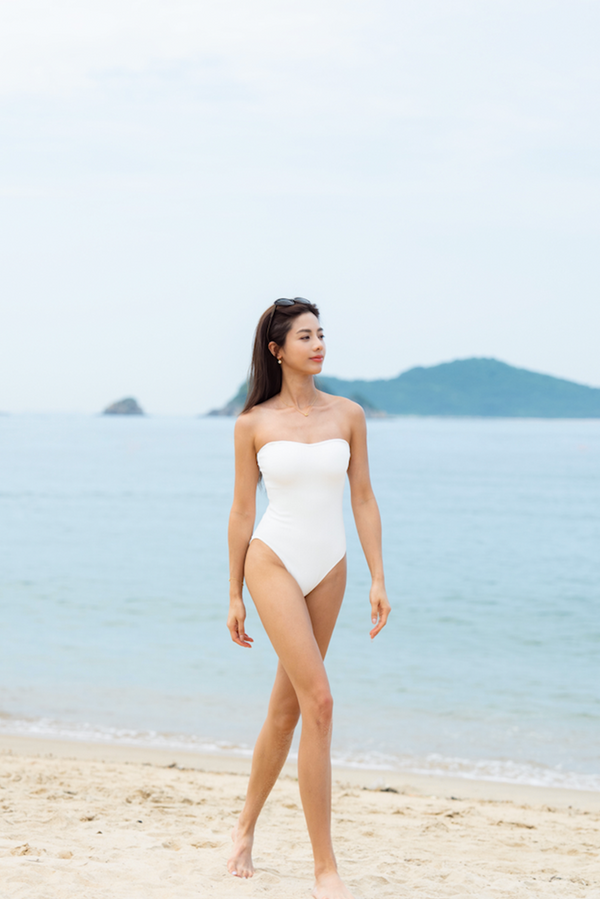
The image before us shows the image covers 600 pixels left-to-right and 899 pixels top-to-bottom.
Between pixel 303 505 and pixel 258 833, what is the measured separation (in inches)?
86.9

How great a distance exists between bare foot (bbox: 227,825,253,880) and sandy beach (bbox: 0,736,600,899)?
1.9 inches

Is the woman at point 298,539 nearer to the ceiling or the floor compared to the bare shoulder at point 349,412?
nearer to the floor

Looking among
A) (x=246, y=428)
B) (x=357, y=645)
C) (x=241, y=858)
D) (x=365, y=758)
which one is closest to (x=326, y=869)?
(x=241, y=858)

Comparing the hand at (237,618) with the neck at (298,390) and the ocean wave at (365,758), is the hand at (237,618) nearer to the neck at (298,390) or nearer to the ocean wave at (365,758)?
the neck at (298,390)

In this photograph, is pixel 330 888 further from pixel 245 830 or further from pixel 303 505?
pixel 303 505

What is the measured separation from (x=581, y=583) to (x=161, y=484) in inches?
1120

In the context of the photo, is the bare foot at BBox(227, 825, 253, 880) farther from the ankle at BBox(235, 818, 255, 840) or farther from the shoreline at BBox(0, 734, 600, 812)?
the shoreline at BBox(0, 734, 600, 812)

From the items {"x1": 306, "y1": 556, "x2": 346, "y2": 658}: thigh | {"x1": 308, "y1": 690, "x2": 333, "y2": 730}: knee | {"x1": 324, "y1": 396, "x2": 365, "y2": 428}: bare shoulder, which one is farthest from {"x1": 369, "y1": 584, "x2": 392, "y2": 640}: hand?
{"x1": 324, "y1": 396, "x2": 365, "y2": 428}: bare shoulder

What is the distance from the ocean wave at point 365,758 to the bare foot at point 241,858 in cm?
332

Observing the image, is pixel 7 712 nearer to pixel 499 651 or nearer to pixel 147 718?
pixel 147 718

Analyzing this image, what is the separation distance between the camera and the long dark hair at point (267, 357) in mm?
3447

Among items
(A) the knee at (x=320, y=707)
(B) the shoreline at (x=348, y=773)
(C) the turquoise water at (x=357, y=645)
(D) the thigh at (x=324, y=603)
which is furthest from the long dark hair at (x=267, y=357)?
(C) the turquoise water at (x=357, y=645)

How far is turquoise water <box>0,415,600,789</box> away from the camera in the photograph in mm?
7527

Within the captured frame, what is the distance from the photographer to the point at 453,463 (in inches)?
2343
